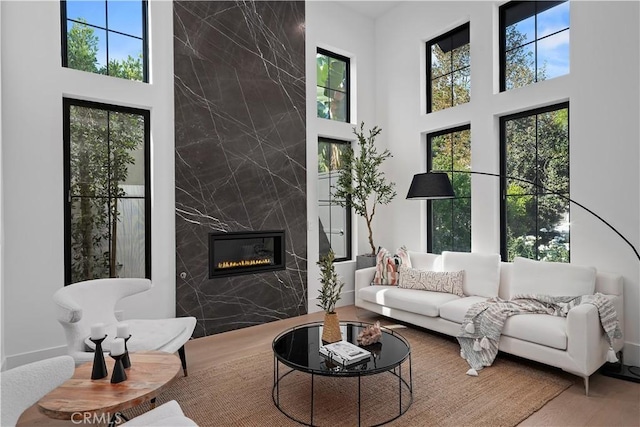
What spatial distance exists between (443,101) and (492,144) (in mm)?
999

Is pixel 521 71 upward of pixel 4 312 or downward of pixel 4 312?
upward

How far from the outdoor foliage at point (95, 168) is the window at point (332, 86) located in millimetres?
2426

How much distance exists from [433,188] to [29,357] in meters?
3.69

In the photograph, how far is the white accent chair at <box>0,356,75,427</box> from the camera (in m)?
1.20

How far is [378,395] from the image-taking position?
100 inches

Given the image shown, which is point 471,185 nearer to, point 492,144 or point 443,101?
point 492,144

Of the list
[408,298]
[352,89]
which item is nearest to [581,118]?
[408,298]

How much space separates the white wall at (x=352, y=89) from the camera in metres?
4.74

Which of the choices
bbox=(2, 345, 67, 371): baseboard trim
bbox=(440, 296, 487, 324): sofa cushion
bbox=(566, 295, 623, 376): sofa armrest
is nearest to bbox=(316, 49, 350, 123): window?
bbox=(440, 296, 487, 324): sofa cushion

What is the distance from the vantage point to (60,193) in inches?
126

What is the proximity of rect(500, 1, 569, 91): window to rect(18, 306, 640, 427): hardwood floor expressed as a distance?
8.98ft

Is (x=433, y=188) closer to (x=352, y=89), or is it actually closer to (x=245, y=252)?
(x=245, y=252)

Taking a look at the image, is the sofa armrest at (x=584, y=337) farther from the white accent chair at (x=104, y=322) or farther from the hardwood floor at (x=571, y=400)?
the white accent chair at (x=104, y=322)

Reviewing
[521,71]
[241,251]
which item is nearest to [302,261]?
[241,251]
